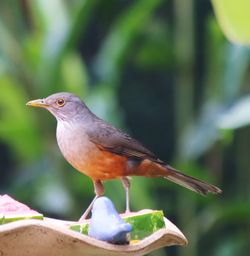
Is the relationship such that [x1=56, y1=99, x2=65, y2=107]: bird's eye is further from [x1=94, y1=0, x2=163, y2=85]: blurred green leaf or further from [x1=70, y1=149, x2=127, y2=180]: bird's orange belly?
[x1=94, y1=0, x2=163, y2=85]: blurred green leaf

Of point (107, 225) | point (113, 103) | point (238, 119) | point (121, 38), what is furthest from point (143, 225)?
point (113, 103)

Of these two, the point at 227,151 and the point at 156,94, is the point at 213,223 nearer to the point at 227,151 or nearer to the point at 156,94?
the point at 227,151

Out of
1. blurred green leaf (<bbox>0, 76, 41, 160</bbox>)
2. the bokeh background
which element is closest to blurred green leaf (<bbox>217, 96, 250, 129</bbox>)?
the bokeh background

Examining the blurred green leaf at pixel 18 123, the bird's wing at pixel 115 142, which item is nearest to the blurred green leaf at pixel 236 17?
the bird's wing at pixel 115 142

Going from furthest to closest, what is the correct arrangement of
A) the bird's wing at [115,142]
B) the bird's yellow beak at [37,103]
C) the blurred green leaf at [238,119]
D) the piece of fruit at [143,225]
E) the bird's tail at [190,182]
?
the blurred green leaf at [238,119], the bird's tail at [190,182], the bird's wing at [115,142], the bird's yellow beak at [37,103], the piece of fruit at [143,225]

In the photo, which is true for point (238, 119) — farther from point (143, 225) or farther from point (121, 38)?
point (143, 225)

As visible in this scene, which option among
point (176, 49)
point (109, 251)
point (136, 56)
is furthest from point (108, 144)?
point (136, 56)

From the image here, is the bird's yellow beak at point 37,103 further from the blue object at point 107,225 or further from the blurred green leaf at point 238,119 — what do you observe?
the blurred green leaf at point 238,119
